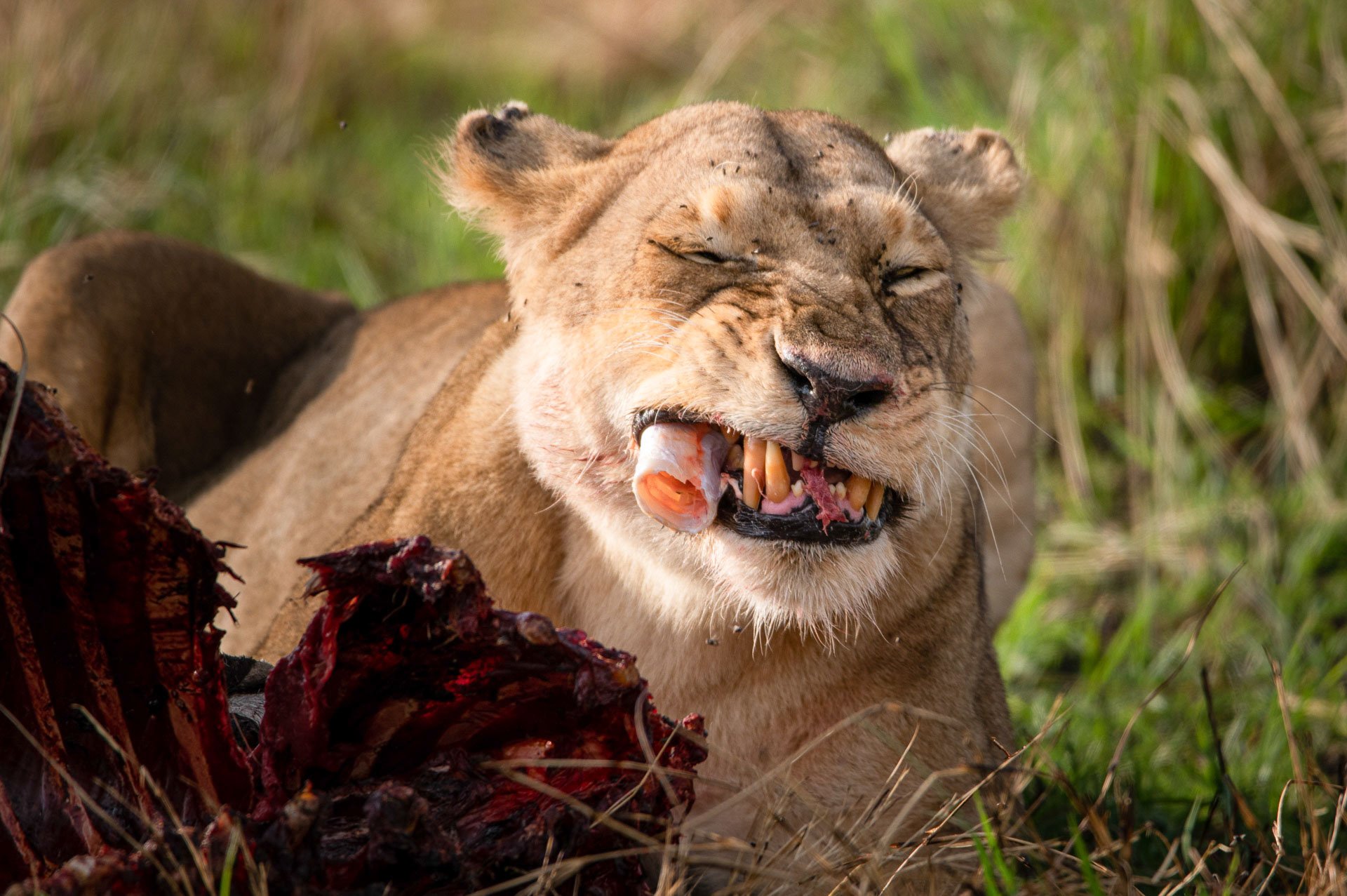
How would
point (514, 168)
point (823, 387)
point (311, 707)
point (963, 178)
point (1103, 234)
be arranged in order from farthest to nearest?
1. point (1103, 234)
2. point (963, 178)
3. point (514, 168)
4. point (823, 387)
5. point (311, 707)

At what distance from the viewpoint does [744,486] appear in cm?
250

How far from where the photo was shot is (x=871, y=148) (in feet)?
10.3

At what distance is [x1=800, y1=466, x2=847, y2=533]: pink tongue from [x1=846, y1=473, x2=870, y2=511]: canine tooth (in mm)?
48

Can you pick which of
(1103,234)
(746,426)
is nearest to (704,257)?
(746,426)

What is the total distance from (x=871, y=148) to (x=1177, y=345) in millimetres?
3253

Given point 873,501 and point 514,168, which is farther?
point 514,168

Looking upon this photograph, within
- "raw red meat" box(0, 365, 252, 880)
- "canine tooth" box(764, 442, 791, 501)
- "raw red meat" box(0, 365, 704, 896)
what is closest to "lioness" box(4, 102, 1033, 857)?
"canine tooth" box(764, 442, 791, 501)

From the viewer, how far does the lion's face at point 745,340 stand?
8.14 feet

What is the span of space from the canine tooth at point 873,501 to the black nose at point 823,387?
197 millimetres

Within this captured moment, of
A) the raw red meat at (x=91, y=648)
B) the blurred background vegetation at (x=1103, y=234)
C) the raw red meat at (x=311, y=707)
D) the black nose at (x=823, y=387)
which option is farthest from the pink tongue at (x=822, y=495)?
the blurred background vegetation at (x=1103, y=234)

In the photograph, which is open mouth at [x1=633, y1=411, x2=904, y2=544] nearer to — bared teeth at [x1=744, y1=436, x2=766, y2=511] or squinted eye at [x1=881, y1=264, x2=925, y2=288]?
bared teeth at [x1=744, y1=436, x2=766, y2=511]

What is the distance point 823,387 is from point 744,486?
223 mm

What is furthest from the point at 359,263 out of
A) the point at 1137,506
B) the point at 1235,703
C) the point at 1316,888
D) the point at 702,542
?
the point at 1316,888

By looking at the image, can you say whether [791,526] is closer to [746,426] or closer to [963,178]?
[746,426]
